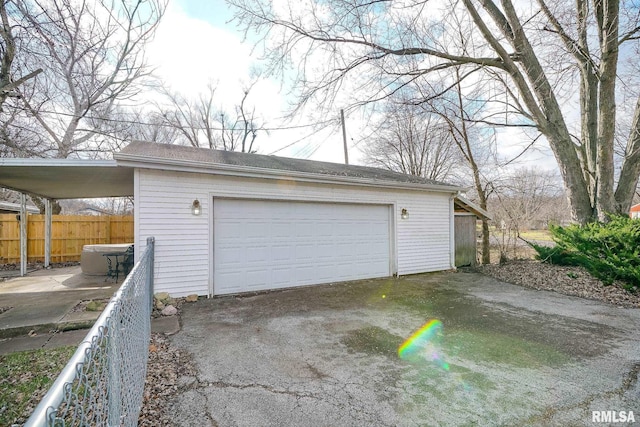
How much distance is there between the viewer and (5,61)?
6.23 metres

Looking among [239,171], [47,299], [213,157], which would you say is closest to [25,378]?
[47,299]

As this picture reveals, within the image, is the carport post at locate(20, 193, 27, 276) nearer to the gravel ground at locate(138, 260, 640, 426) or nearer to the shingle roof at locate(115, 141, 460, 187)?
the shingle roof at locate(115, 141, 460, 187)

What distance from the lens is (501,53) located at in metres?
8.02

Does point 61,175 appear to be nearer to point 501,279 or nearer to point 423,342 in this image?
point 423,342

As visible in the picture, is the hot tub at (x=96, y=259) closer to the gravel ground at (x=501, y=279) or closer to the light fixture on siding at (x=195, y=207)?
the light fixture on siding at (x=195, y=207)

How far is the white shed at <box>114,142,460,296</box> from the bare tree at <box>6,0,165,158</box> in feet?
6.79

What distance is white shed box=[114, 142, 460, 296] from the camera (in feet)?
18.6

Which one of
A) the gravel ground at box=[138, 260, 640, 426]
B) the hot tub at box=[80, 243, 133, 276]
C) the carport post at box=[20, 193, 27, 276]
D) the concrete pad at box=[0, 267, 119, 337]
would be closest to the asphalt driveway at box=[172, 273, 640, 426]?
the gravel ground at box=[138, 260, 640, 426]

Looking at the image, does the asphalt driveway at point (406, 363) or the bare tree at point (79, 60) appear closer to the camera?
the asphalt driveway at point (406, 363)

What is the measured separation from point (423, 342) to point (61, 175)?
727cm

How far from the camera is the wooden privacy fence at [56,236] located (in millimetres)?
10828

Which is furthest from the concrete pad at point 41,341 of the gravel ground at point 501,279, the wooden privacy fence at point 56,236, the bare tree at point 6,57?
the wooden privacy fence at point 56,236

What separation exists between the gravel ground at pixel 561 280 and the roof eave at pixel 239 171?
357 centimetres

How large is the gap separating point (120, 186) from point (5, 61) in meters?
3.17
